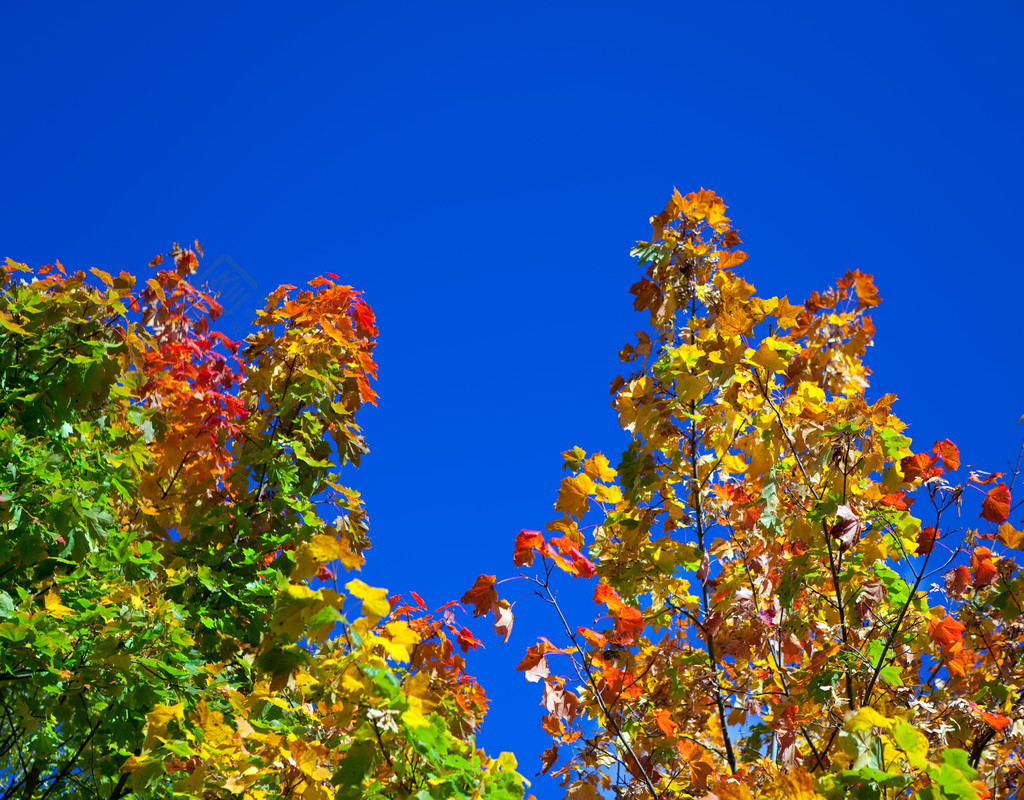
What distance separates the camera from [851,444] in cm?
374

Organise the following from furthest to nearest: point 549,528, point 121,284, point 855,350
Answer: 1. point 855,350
2. point 121,284
3. point 549,528

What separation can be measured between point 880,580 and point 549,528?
1.59 metres

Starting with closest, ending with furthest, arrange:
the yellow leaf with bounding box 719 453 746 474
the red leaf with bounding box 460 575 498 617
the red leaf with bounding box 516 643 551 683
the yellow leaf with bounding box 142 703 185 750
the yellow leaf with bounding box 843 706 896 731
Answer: the yellow leaf with bounding box 843 706 896 731 → the yellow leaf with bounding box 142 703 185 750 → the red leaf with bounding box 460 575 498 617 → the red leaf with bounding box 516 643 551 683 → the yellow leaf with bounding box 719 453 746 474

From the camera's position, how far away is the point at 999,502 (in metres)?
3.90

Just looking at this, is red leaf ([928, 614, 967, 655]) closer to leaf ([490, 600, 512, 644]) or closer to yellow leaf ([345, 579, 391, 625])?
leaf ([490, 600, 512, 644])

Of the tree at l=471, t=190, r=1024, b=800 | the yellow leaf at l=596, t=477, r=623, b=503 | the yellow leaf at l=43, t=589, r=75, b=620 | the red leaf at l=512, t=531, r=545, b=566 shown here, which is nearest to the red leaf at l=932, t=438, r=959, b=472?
the tree at l=471, t=190, r=1024, b=800

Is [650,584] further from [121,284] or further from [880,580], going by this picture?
[121,284]

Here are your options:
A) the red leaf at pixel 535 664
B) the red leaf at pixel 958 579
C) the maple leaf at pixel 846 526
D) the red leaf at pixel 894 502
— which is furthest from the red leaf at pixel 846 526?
the red leaf at pixel 535 664

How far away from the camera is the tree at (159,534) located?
374 cm

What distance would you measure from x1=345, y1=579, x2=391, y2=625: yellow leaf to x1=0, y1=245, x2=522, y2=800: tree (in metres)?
0.56

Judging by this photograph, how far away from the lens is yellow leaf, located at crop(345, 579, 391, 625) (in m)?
2.50

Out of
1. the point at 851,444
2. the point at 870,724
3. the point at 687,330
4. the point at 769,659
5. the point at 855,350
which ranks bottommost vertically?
the point at 870,724

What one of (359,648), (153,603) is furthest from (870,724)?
(153,603)

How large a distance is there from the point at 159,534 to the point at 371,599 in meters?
3.47
